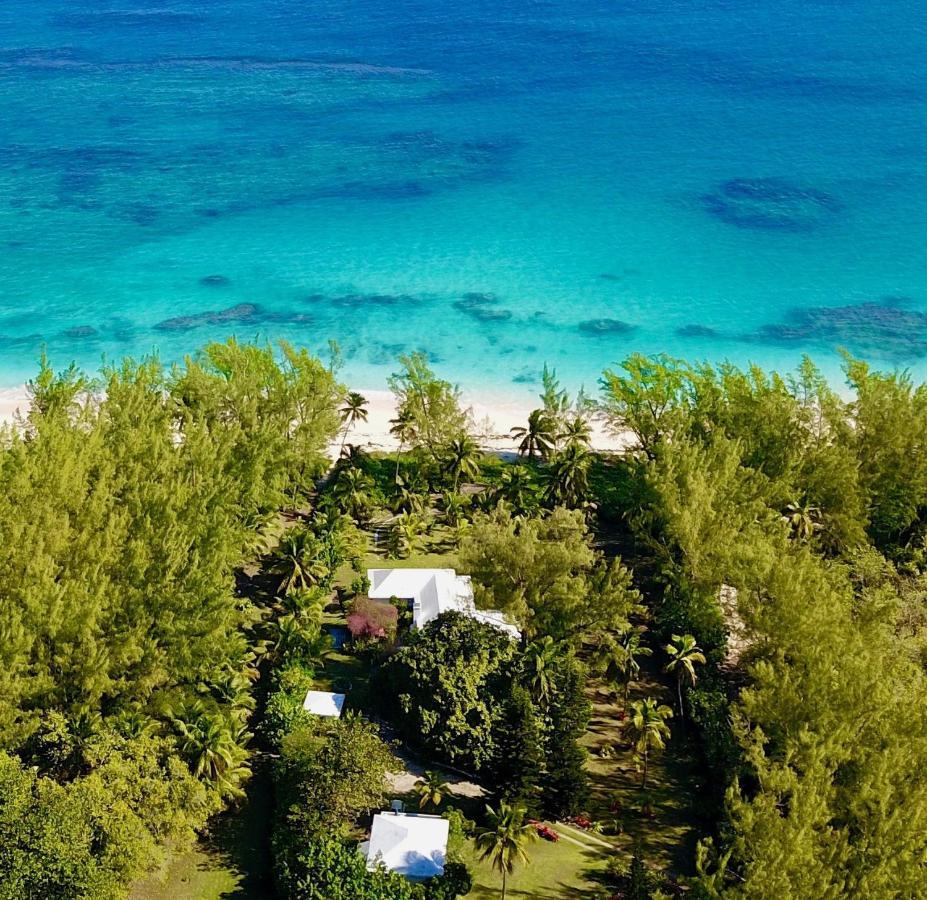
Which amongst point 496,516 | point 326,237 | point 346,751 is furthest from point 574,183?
point 346,751

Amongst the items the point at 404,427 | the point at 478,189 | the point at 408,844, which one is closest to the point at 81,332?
the point at 404,427

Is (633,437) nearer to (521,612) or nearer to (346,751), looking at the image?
(521,612)

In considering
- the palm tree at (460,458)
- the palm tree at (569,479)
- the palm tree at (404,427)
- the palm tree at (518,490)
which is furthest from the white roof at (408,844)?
the palm tree at (404,427)

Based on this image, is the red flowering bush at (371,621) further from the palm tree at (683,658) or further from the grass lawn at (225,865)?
the palm tree at (683,658)

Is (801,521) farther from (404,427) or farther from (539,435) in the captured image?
(404,427)

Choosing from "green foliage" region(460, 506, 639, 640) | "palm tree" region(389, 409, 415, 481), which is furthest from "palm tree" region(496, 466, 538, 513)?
"green foliage" region(460, 506, 639, 640)

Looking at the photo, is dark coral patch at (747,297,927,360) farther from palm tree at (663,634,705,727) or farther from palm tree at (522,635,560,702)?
palm tree at (522,635,560,702)
